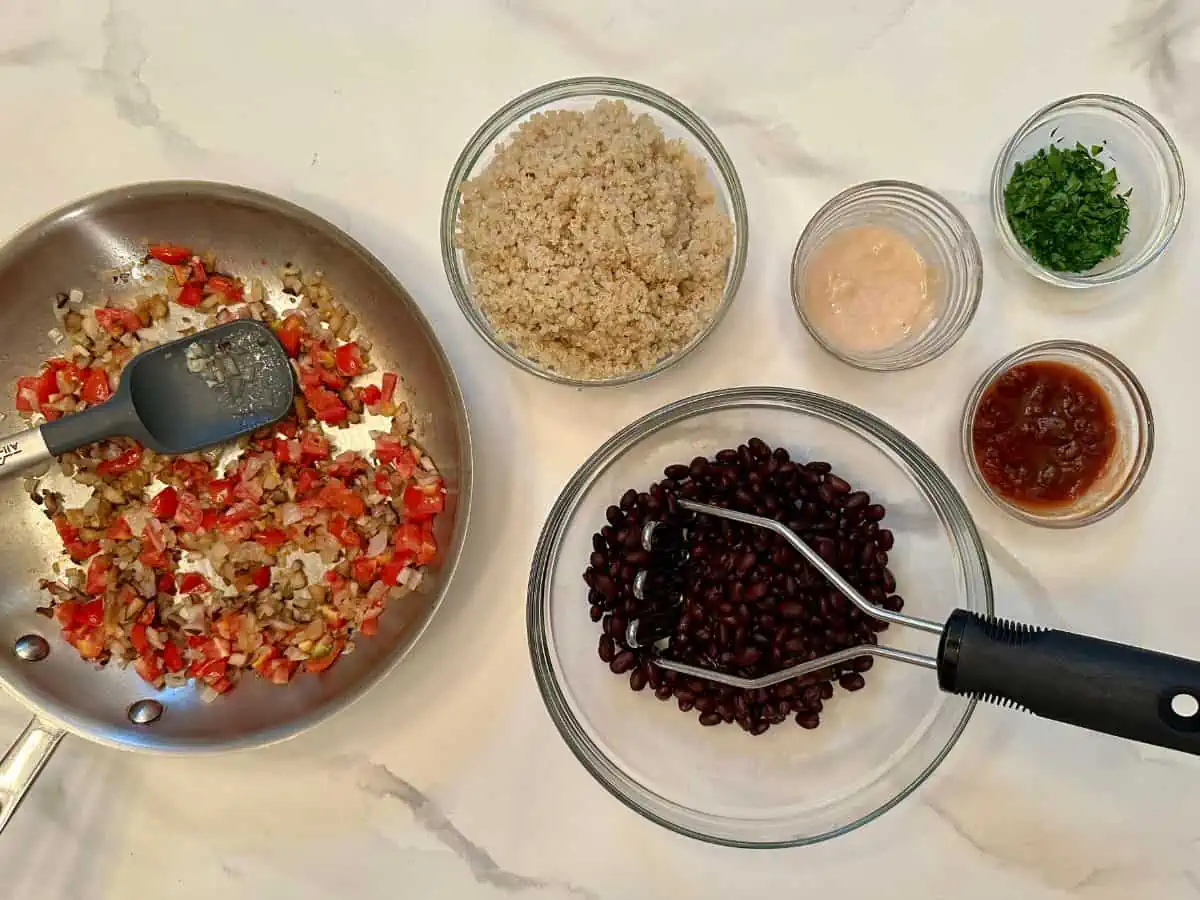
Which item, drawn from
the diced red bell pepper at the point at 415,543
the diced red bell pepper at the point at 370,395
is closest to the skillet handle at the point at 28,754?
the diced red bell pepper at the point at 415,543

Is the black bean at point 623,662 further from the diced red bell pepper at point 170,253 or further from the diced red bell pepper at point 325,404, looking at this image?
the diced red bell pepper at point 170,253

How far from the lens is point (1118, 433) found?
1780mm

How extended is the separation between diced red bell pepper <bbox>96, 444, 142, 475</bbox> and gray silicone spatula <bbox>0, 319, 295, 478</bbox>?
96 mm

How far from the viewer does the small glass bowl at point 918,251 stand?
5.73ft

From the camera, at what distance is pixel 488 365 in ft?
6.09

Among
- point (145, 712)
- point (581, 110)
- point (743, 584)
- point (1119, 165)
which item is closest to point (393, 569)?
point (145, 712)

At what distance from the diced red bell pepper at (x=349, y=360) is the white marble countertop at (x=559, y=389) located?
18 cm

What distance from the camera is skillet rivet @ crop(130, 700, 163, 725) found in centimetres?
177

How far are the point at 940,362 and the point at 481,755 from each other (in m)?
1.21

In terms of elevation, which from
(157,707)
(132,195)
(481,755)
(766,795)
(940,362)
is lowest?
(157,707)

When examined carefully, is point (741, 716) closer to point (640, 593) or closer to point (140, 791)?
A: point (640, 593)

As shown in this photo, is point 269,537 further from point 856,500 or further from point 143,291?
point 856,500

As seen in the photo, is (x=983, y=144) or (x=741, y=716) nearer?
(x=741, y=716)

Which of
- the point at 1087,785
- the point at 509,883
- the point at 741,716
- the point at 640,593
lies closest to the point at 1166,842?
the point at 1087,785
